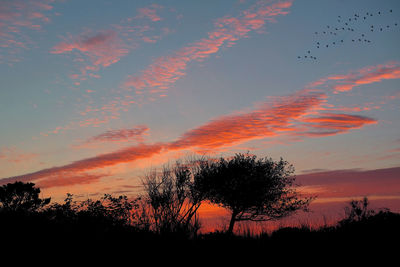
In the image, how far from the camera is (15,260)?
17.0 metres

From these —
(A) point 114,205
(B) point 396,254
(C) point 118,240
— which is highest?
(A) point 114,205

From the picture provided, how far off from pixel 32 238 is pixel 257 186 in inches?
1146

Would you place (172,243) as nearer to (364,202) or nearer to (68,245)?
(68,245)

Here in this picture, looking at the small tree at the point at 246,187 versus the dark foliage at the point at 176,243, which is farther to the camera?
the small tree at the point at 246,187

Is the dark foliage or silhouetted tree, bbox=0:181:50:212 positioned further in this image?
silhouetted tree, bbox=0:181:50:212

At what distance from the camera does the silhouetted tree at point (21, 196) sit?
157 ft

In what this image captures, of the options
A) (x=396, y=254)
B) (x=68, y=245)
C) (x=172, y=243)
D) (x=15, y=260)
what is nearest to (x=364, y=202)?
(x=396, y=254)

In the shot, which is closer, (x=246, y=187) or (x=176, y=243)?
(x=176, y=243)

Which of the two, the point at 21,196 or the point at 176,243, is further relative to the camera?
the point at 21,196

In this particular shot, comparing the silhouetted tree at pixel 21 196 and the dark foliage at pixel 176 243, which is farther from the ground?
the silhouetted tree at pixel 21 196

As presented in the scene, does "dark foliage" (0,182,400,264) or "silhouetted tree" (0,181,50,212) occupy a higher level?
"silhouetted tree" (0,181,50,212)

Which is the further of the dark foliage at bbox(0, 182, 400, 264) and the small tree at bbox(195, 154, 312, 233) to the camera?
the small tree at bbox(195, 154, 312, 233)

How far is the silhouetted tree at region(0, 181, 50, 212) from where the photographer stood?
4794cm

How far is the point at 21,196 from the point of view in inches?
1918
